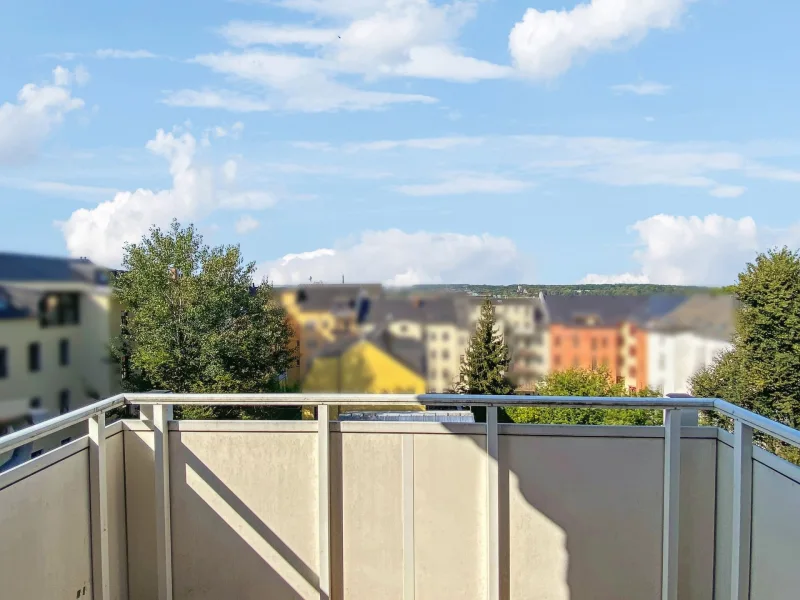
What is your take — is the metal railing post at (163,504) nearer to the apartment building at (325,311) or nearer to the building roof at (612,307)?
the apartment building at (325,311)

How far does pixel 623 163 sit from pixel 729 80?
4991mm

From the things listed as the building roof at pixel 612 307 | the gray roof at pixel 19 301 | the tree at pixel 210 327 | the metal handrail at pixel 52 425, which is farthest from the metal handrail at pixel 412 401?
the tree at pixel 210 327

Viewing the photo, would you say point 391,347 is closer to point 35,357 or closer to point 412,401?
point 412,401

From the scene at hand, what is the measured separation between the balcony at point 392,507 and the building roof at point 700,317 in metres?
7.22

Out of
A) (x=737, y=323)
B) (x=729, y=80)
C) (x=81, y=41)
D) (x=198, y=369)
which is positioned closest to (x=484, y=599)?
(x=81, y=41)

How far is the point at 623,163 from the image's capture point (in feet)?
73.9

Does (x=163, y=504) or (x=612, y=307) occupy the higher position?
(x=612, y=307)

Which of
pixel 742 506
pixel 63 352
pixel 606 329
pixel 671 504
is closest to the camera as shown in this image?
pixel 63 352

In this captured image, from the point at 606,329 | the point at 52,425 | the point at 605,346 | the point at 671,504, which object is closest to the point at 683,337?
the point at 605,346

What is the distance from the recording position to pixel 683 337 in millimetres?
10055

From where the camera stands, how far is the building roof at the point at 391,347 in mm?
8078

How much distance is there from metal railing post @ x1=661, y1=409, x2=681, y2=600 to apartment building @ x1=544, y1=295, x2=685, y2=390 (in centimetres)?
633

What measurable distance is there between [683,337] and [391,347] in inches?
211

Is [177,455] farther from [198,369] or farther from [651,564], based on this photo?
[198,369]
